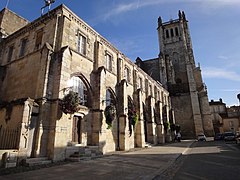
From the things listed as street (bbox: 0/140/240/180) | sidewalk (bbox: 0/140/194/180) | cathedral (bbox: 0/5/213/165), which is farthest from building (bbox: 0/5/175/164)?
street (bbox: 0/140/240/180)

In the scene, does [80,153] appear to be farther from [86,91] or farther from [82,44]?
[82,44]

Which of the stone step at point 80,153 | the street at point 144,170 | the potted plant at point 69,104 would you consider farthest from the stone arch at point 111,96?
the street at point 144,170

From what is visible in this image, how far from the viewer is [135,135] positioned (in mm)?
18062

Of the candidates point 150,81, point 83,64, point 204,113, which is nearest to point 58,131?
point 83,64

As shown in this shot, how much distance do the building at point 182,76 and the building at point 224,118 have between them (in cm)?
1454

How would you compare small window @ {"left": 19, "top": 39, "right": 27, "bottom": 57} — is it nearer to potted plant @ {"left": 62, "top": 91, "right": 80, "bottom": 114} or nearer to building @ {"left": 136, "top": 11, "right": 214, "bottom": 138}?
potted plant @ {"left": 62, "top": 91, "right": 80, "bottom": 114}

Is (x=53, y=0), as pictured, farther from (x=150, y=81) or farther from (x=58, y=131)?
(x=150, y=81)

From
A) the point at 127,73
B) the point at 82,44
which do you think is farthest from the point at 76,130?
the point at 127,73

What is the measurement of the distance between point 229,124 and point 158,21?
1326 inches

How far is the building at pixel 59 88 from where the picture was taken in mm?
9070

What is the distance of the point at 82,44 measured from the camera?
44.4 ft

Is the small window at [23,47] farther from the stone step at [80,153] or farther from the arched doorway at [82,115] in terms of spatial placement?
the stone step at [80,153]

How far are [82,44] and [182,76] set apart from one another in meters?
31.7

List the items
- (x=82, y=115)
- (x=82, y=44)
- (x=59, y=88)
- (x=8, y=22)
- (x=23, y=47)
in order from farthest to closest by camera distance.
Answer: (x=8, y=22), (x=23, y=47), (x=82, y=44), (x=82, y=115), (x=59, y=88)
